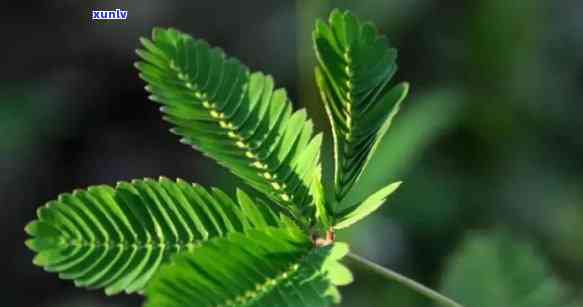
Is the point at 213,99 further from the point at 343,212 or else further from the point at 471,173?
the point at 471,173

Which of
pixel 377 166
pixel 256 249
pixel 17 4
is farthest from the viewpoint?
pixel 17 4

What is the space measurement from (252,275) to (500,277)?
22.1 inches

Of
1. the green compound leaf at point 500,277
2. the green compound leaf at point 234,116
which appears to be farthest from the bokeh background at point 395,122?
the green compound leaf at point 234,116

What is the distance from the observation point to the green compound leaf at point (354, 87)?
61cm

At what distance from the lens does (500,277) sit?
3.42ft

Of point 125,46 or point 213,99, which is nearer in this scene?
point 213,99

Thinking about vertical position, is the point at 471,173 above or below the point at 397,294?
above

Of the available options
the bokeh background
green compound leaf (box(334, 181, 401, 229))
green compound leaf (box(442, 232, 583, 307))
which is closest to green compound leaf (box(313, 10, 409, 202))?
green compound leaf (box(334, 181, 401, 229))

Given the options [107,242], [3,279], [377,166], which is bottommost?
[3,279]

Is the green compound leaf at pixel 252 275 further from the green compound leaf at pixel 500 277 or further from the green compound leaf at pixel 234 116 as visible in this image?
the green compound leaf at pixel 500 277

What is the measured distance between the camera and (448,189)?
6.35ft

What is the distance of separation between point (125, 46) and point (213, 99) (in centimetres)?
173

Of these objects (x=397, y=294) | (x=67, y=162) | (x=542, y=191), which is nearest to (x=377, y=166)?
(x=397, y=294)

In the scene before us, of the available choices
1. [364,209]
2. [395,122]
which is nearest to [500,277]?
[364,209]
